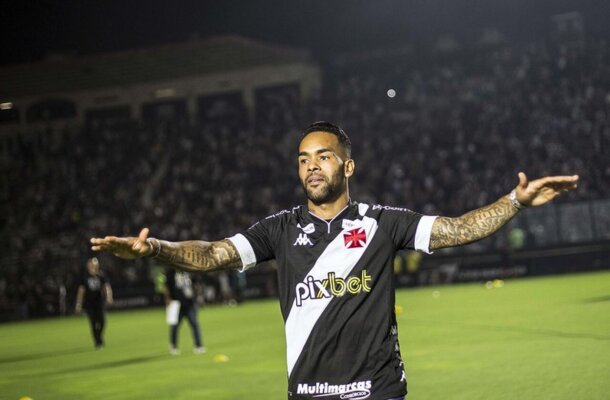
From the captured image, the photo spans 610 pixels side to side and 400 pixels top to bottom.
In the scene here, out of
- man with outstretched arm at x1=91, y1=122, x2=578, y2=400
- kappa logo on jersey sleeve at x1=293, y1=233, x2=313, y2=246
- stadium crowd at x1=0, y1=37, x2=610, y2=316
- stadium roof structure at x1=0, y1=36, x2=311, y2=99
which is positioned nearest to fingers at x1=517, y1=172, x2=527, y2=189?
man with outstretched arm at x1=91, y1=122, x2=578, y2=400

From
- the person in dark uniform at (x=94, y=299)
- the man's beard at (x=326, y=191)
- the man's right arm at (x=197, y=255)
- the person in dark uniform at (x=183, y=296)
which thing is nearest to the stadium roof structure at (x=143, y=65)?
the person in dark uniform at (x=94, y=299)

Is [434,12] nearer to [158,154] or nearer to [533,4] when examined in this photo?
[533,4]

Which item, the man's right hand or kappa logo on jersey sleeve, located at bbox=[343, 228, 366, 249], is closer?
the man's right hand

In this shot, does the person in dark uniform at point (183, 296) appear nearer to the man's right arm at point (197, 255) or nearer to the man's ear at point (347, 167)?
the man's right arm at point (197, 255)

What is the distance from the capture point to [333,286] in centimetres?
495

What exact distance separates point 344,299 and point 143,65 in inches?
1763

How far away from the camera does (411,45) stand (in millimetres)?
48906

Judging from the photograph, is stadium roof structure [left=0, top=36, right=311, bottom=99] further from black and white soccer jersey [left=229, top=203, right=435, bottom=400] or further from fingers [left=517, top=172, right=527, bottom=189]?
fingers [left=517, top=172, right=527, bottom=189]

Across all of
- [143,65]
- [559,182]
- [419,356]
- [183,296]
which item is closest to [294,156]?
[143,65]

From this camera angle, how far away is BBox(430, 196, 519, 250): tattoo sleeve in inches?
204

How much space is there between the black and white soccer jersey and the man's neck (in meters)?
0.03

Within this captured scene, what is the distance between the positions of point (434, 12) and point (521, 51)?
7.08 metres

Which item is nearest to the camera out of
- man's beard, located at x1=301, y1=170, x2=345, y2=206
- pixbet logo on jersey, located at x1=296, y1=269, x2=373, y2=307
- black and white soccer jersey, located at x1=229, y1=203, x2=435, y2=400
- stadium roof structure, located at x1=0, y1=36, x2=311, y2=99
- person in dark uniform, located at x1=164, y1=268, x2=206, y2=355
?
black and white soccer jersey, located at x1=229, y1=203, x2=435, y2=400

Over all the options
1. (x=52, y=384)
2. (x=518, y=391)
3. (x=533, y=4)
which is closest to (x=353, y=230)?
(x=518, y=391)
